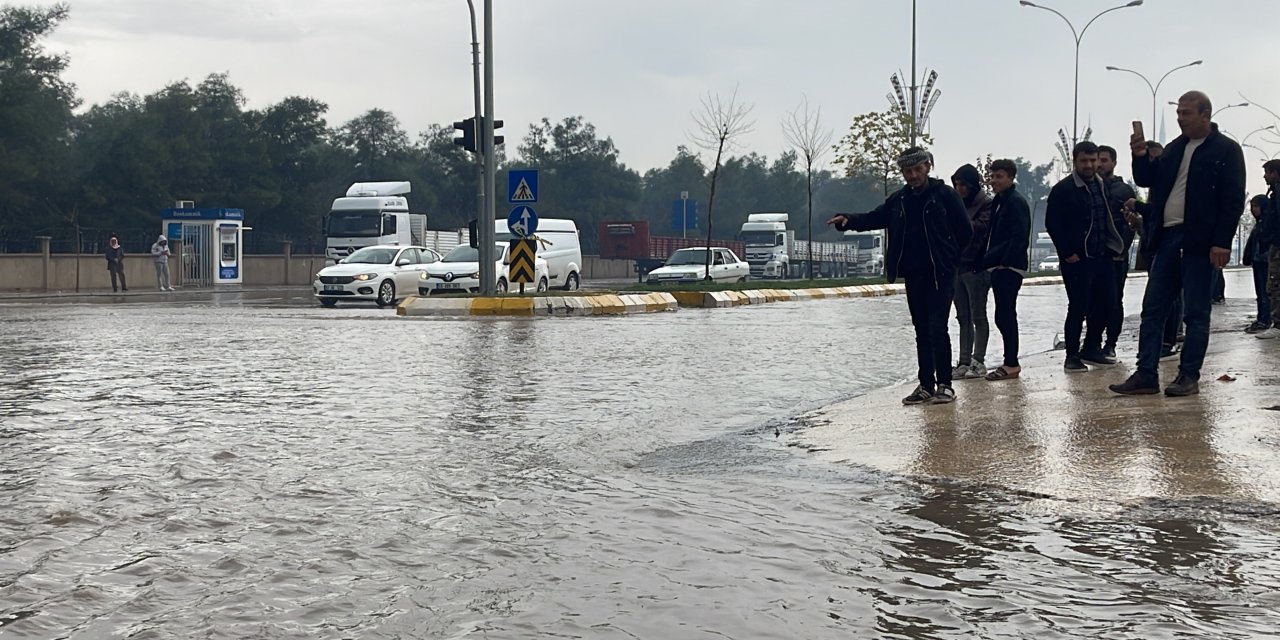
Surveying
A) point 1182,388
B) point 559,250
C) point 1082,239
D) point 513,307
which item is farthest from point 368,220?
point 1182,388

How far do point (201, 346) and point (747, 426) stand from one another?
27.8 feet

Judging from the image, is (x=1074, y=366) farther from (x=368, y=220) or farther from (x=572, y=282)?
(x=368, y=220)

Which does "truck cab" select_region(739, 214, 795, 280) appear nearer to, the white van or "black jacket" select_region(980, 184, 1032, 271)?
the white van

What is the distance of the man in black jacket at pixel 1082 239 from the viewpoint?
1070cm

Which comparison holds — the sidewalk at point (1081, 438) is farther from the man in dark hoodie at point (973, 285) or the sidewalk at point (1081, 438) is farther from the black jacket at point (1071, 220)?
the black jacket at point (1071, 220)

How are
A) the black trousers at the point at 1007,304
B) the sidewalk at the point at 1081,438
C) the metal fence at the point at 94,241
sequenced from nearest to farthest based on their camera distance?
the sidewalk at the point at 1081,438
the black trousers at the point at 1007,304
the metal fence at the point at 94,241

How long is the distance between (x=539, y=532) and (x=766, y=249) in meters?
52.2

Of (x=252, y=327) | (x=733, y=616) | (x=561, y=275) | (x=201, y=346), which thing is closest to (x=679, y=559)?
(x=733, y=616)

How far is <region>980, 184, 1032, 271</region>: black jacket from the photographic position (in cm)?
1028

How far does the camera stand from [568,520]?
18.2ft

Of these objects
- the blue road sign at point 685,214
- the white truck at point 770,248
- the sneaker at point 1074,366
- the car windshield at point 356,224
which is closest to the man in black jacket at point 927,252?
the sneaker at point 1074,366

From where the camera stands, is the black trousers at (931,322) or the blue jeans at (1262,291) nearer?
the black trousers at (931,322)

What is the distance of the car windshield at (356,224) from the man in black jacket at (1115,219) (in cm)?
3250

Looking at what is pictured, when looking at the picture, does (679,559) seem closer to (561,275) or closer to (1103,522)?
(1103,522)
